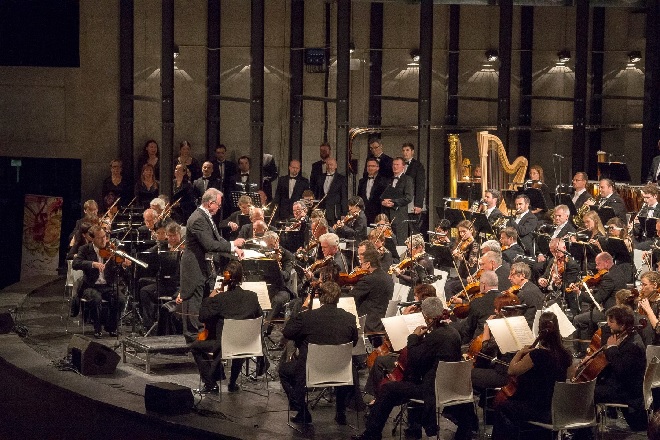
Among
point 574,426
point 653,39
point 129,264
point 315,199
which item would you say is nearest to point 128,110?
point 315,199

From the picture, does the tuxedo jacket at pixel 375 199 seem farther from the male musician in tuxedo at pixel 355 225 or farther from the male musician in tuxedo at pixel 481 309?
the male musician in tuxedo at pixel 481 309

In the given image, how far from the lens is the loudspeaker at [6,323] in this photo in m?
13.6

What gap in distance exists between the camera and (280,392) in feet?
36.7

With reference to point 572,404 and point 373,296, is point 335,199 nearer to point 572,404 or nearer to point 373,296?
point 373,296

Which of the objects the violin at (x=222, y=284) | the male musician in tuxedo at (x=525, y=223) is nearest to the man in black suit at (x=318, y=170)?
the male musician in tuxedo at (x=525, y=223)

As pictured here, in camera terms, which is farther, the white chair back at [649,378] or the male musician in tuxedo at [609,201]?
the male musician in tuxedo at [609,201]

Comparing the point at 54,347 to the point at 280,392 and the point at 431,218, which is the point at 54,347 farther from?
the point at 431,218

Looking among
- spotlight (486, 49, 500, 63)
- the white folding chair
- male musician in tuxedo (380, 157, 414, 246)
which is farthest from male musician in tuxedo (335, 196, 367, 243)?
spotlight (486, 49, 500, 63)

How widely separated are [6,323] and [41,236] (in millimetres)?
4114

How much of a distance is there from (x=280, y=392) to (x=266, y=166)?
8715 millimetres

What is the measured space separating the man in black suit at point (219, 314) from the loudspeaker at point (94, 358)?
1.20m

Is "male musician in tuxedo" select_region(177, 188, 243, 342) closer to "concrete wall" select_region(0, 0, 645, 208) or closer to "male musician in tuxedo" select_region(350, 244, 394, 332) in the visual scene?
"male musician in tuxedo" select_region(350, 244, 394, 332)

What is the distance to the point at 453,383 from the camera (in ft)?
30.1

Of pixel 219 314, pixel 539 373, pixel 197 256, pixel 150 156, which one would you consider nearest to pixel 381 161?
pixel 150 156
